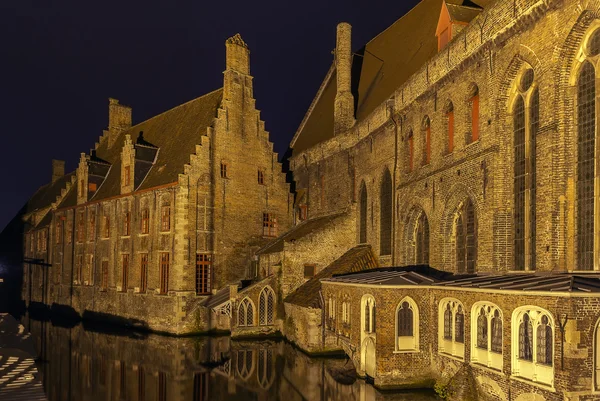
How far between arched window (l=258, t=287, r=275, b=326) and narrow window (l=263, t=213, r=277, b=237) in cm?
538

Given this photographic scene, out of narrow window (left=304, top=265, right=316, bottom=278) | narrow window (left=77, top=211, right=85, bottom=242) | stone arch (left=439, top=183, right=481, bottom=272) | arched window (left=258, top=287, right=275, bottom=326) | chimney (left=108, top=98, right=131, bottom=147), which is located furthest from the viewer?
chimney (left=108, top=98, right=131, bottom=147)

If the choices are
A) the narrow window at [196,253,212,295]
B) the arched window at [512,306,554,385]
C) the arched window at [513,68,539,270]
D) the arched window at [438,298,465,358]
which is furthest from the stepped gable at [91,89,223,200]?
the arched window at [512,306,554,385]

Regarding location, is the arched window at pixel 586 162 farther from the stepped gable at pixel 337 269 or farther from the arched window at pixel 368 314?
the stepped gable at pixel 337 269

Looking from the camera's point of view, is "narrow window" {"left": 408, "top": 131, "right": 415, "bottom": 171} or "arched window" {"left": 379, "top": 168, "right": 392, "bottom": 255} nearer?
"narrow window" {"left": 408, "top": 131, "right": 415, "bottom": 171}

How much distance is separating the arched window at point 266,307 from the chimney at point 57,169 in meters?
33.0

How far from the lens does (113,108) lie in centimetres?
3891

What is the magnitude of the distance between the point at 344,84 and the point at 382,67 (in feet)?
7.03

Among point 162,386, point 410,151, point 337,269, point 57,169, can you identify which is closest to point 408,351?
point 162,386

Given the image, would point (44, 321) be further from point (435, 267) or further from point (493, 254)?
point (493, 254)

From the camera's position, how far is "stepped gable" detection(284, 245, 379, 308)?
73.3 feet

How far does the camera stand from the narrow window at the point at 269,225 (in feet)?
97.4

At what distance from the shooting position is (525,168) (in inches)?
559

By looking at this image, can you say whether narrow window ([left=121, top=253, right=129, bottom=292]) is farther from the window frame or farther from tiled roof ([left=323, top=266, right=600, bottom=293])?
the window frame

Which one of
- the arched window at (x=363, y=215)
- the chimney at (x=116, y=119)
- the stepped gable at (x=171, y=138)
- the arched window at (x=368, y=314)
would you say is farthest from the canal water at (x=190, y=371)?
the chimney at (x=116, y=119)
